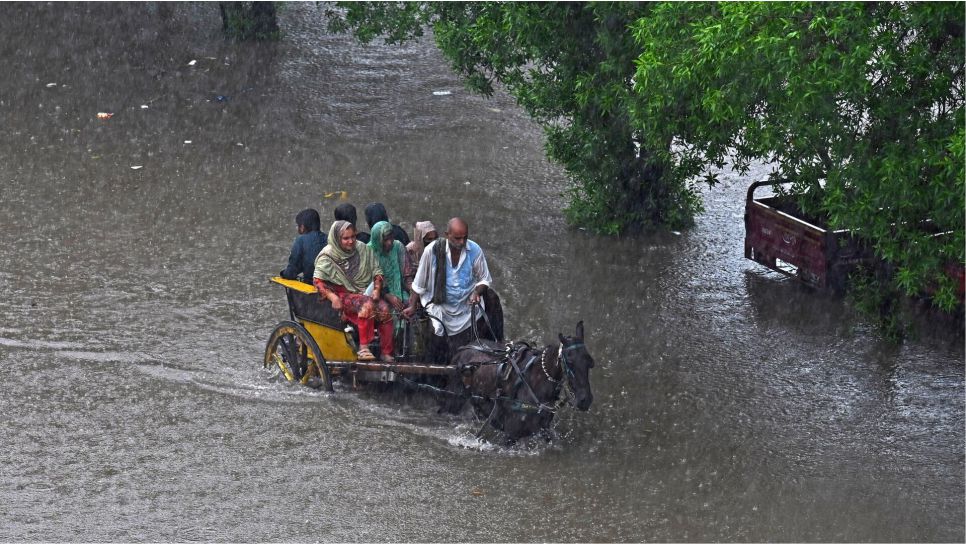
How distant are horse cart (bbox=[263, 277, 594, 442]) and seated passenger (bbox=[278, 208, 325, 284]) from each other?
164mm

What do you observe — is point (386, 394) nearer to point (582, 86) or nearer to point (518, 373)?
point (518, 373)

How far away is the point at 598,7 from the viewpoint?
11.0m

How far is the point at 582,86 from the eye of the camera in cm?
1198

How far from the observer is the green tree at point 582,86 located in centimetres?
1152

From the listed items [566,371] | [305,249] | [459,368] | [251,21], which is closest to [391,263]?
[305,249]

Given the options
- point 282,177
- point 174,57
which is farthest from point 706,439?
point 174,57

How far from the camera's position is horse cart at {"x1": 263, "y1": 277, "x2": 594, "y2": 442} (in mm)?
8273

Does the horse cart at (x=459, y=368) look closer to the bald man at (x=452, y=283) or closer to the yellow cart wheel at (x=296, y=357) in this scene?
the yellow cart wheel at (x=296, y=357)

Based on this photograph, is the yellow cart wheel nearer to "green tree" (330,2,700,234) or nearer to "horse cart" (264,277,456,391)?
"horse cart" (264,277,456,391)

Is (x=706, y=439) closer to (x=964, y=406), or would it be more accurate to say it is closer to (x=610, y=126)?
(x=964, y=406)

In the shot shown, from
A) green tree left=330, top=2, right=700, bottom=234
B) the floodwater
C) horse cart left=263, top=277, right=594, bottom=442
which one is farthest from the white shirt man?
green tree left=330, top=2, right=700, bottom=234

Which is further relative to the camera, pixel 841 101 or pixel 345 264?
pixel 345 264

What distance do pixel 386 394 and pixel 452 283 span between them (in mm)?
1240

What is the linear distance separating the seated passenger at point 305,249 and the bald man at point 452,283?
961mm
